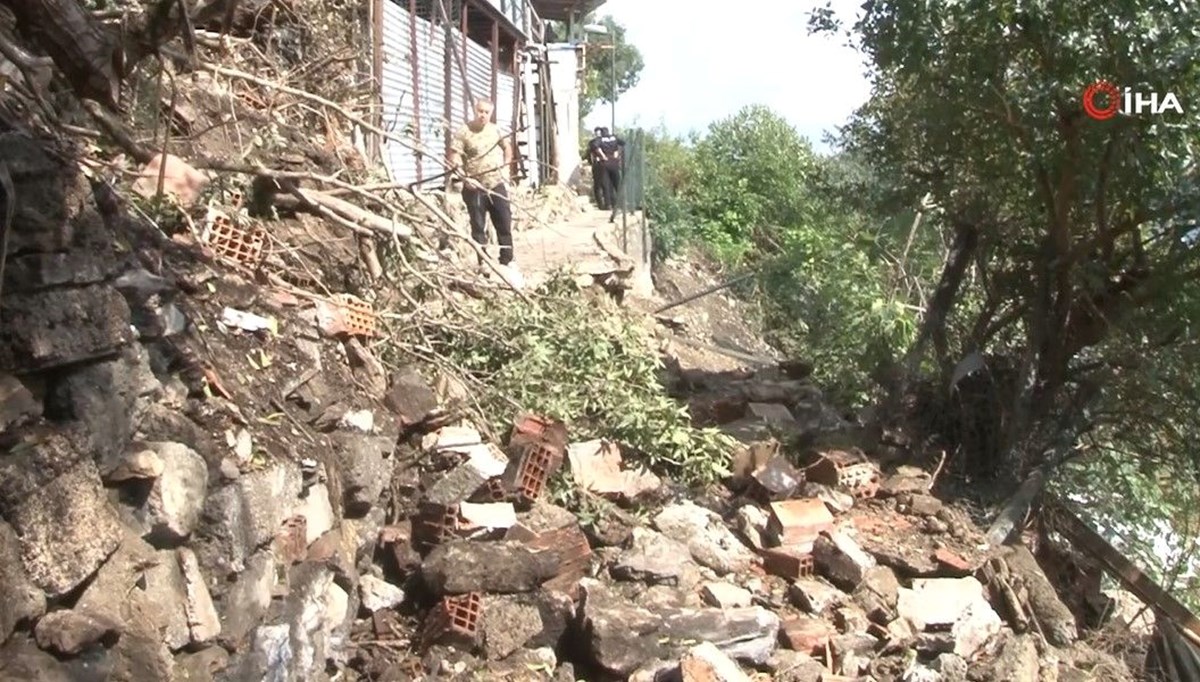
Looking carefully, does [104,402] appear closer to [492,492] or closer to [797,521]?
[492,492]

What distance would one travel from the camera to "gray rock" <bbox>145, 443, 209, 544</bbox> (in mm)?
3879

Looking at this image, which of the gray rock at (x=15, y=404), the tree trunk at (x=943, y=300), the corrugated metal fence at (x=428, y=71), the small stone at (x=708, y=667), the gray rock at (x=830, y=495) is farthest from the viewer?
the corrugated metal fence at (x=428, y=71)

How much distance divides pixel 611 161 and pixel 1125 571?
10.6 meters

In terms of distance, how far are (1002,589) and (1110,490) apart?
7.39 feet

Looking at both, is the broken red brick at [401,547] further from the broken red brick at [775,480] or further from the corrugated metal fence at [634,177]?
the corrugated metal fence at [634,177]

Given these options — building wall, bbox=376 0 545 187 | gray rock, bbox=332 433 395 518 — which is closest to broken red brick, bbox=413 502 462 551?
gray rock, bbox=332 433 395 518

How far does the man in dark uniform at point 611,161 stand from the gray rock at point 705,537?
11014mm

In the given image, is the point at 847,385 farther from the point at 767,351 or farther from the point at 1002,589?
the point at 767,351

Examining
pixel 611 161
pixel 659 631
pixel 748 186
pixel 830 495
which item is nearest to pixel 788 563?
→ pixel 830 495

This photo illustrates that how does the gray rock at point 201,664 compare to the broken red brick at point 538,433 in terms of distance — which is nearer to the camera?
the gray rock at point 201,664

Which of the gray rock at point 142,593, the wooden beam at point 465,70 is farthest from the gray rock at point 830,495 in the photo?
the wooden beam at point 465,70

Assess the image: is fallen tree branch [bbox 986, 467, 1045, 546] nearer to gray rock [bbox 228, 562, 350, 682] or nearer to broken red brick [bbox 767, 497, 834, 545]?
broken red brick [bbox 767, 497, 834, 545]

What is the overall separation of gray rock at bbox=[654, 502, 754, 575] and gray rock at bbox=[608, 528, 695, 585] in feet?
0.47

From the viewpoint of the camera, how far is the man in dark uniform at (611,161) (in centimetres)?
1775
